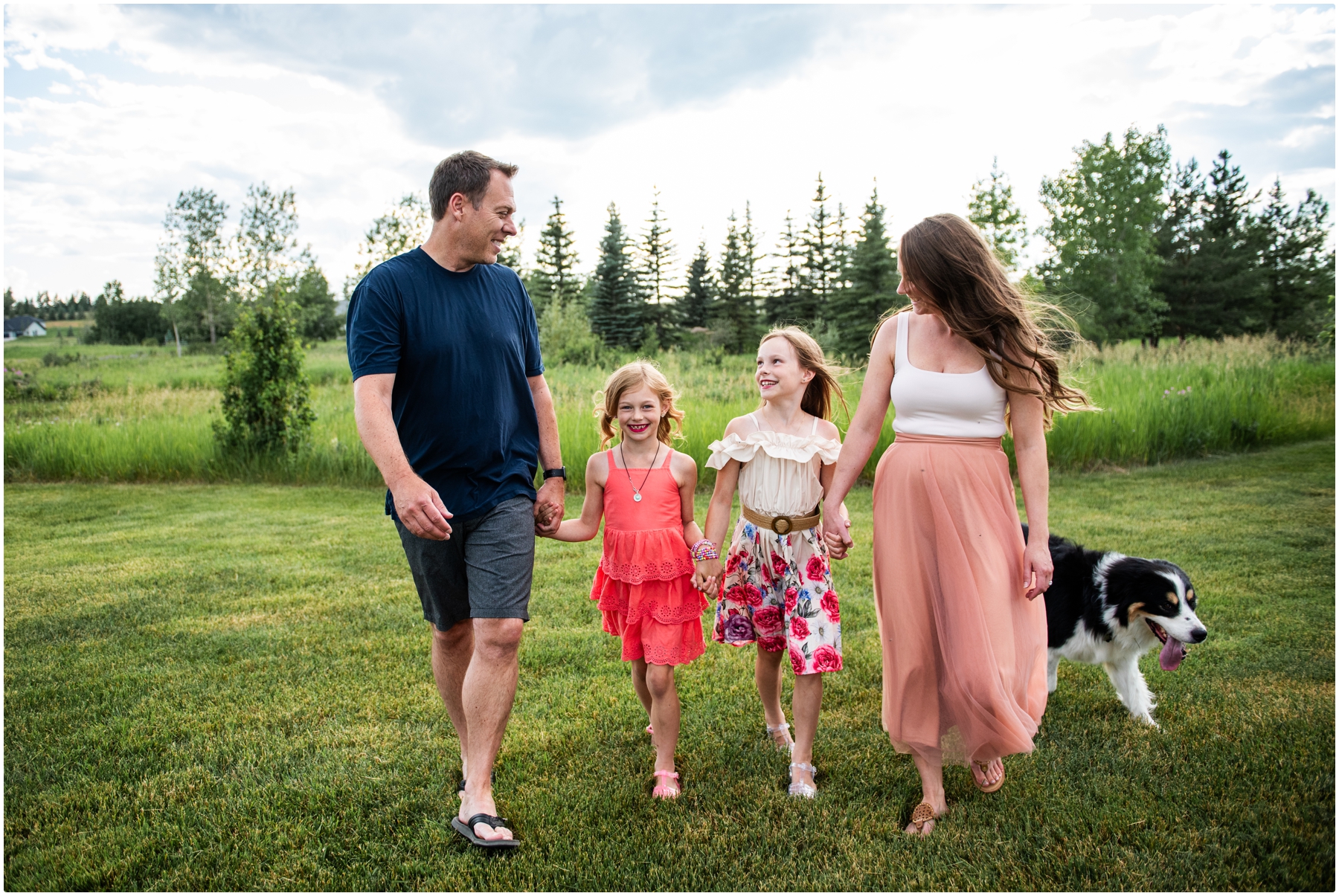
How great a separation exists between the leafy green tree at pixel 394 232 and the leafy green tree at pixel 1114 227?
76.1 feet

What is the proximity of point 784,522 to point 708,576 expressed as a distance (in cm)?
36

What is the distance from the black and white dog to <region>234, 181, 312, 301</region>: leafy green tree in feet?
129

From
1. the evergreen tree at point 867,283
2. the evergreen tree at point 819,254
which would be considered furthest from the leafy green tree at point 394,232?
the evergreen tree at point 819,254

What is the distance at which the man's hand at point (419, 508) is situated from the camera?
2.57m

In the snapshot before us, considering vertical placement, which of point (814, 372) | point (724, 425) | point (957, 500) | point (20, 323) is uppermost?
point (20, 323)

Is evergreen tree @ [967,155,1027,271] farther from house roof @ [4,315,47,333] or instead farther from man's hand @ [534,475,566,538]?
house roof @ [4,315,47,333]

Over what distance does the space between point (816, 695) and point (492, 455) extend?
1512 millimetres

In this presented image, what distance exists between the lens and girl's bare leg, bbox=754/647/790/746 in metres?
3.36

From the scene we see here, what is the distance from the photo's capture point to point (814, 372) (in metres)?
3.25

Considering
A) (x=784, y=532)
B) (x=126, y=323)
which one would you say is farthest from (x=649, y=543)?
(x=126, y=323)

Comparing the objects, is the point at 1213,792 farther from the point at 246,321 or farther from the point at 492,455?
the point at 246,321

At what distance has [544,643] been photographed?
466cm

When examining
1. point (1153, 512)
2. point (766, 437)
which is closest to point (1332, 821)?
point (766, 437)

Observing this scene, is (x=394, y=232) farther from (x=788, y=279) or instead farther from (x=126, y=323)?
(x=126, y=323)
